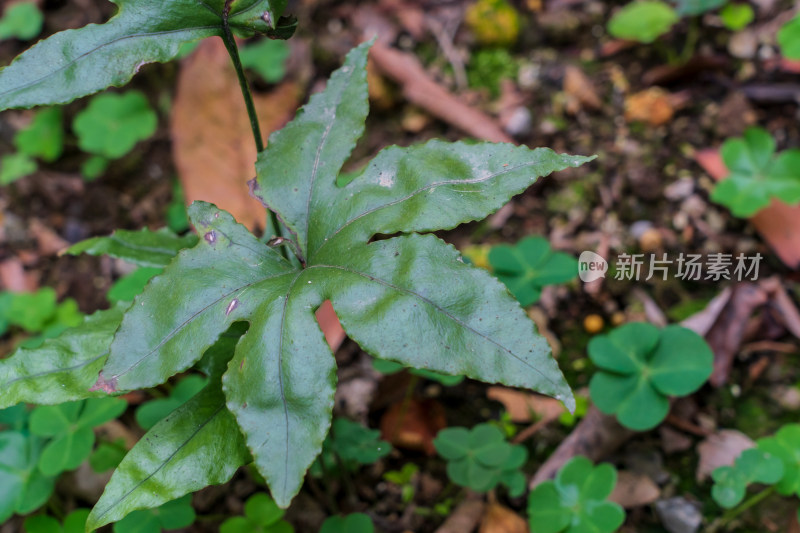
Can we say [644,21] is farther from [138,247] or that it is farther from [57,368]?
[57,368]

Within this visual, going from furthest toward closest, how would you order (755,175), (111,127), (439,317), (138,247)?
(111,127), (755,175), (138,247), (439,317)

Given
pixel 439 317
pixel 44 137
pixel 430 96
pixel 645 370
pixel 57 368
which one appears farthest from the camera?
pixel 44 137

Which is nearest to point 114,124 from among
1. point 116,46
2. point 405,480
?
point 116,46

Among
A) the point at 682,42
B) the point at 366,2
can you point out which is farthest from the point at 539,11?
the point at 366,2

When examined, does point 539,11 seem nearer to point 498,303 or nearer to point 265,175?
point 265,175

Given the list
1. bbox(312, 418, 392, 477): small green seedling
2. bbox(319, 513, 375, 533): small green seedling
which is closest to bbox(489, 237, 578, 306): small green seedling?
bbox(312, 418, 392, 477): small green seedling

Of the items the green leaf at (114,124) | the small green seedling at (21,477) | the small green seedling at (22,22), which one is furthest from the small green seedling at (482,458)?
the small green seedling at (22,22)
